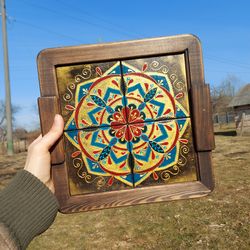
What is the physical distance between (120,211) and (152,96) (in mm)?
3802

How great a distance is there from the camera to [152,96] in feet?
5.01

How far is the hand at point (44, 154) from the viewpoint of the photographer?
4.73 feet

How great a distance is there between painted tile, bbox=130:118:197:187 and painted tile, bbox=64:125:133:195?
0.19ft

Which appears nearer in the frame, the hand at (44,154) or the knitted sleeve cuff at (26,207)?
the knitted sleeve cuff at (26,207)

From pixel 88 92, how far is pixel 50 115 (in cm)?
22

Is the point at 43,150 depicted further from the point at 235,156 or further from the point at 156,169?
the point at 235,156

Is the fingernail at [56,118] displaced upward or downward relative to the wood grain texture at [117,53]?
downward

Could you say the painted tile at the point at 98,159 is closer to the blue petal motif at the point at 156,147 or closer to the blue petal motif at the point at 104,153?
the blue petal motif at the point at 104,153

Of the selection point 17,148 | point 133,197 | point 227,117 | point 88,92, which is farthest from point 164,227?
point 227,117

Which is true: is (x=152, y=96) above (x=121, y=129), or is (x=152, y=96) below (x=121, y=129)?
above

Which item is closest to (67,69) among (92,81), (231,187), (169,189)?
(92,81)

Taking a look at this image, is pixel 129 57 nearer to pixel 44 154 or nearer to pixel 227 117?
pixel 44 154

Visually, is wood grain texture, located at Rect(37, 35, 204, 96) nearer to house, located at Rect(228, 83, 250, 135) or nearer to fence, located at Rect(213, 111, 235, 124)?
house, located at Rect(228, 83, 250, 135)

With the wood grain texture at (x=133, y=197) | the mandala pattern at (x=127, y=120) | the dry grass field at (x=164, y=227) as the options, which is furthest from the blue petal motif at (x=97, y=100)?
the dry grass field at (x=164, y=227)
